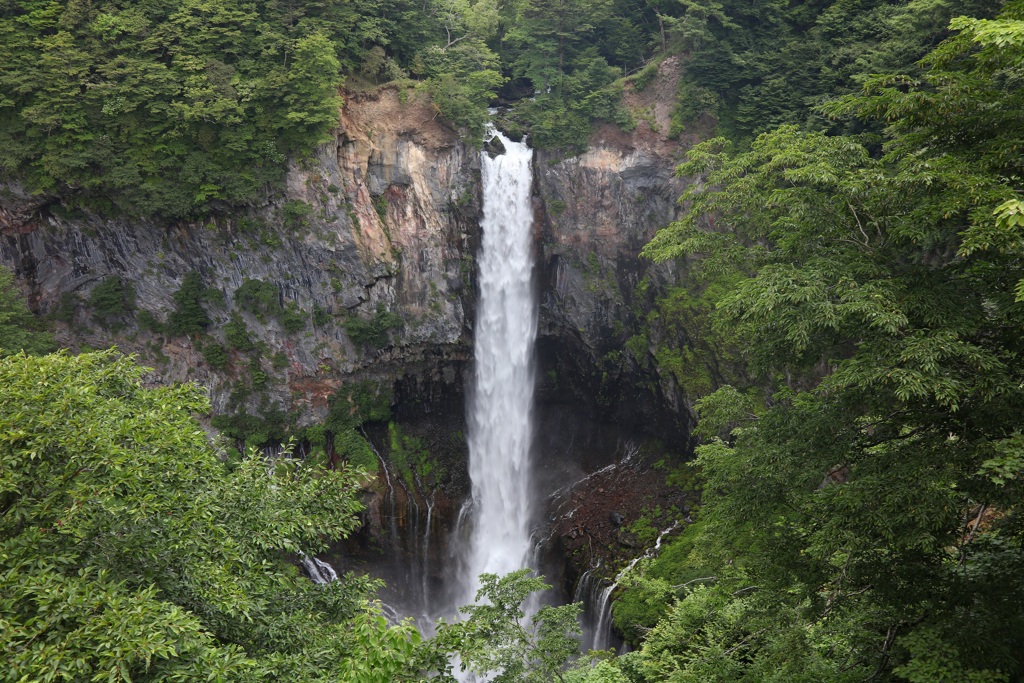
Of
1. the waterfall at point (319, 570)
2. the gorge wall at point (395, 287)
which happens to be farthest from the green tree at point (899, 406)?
the waterfall at point (319, 570)

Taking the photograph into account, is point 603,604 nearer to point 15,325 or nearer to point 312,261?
point 312,261

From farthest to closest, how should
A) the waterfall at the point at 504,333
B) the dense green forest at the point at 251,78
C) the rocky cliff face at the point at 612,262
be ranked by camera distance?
the waterfall at the point at 504,333 < the rocky cliff face at the point at 612,262 < the dense green forest at the point at 251,78

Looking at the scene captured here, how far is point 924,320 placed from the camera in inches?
270

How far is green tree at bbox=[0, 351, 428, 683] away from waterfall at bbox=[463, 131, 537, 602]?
47.1ft

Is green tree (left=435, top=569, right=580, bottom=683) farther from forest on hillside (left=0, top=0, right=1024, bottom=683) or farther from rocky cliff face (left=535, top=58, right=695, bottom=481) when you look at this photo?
rocky cliff face (left=535, top=58, right=695, bottom=481)

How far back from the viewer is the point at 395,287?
22344 mm

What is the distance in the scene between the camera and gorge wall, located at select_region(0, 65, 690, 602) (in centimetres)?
2105

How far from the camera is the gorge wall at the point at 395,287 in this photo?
69.1 ft

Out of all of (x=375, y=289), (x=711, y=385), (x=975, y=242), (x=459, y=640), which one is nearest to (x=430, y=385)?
(x=375, y=289)

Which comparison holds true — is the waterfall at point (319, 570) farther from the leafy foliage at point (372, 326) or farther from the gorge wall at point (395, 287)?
the leafy foliage at point (372, 326)

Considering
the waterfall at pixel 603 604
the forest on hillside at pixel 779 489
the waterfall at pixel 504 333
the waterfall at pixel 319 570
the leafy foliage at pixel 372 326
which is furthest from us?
the waterfall at pixel 504 333

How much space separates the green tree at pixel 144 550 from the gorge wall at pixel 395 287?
1354 centimetres

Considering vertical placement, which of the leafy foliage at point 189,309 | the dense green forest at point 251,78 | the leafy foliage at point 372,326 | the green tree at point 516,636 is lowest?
the green tree at point 516,636

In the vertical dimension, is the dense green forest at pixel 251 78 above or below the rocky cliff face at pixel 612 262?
above
